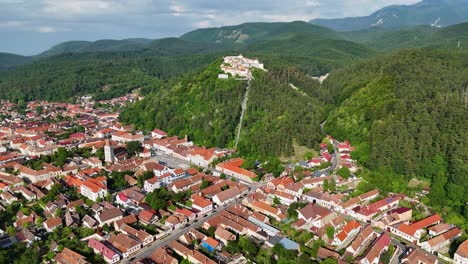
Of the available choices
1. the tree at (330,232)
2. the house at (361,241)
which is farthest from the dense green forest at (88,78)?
the house at (361,241)

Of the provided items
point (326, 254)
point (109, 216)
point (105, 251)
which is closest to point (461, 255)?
point (326, 254)

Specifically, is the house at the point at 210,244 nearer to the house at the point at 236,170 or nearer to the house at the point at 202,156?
the house at the point at 236,170

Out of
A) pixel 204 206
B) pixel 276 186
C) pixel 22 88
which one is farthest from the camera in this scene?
pixel 22 88

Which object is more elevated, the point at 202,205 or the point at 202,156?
the point at 202,156

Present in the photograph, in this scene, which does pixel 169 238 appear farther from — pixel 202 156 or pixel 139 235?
pixel 202 156

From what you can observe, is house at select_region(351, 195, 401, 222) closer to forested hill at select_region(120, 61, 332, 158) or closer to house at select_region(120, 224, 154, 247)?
forested hill at select_region(120, 61, 332, 158)

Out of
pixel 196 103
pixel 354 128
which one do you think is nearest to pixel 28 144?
pixel 196 103

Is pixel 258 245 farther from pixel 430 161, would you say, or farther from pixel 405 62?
pixel 405 62
